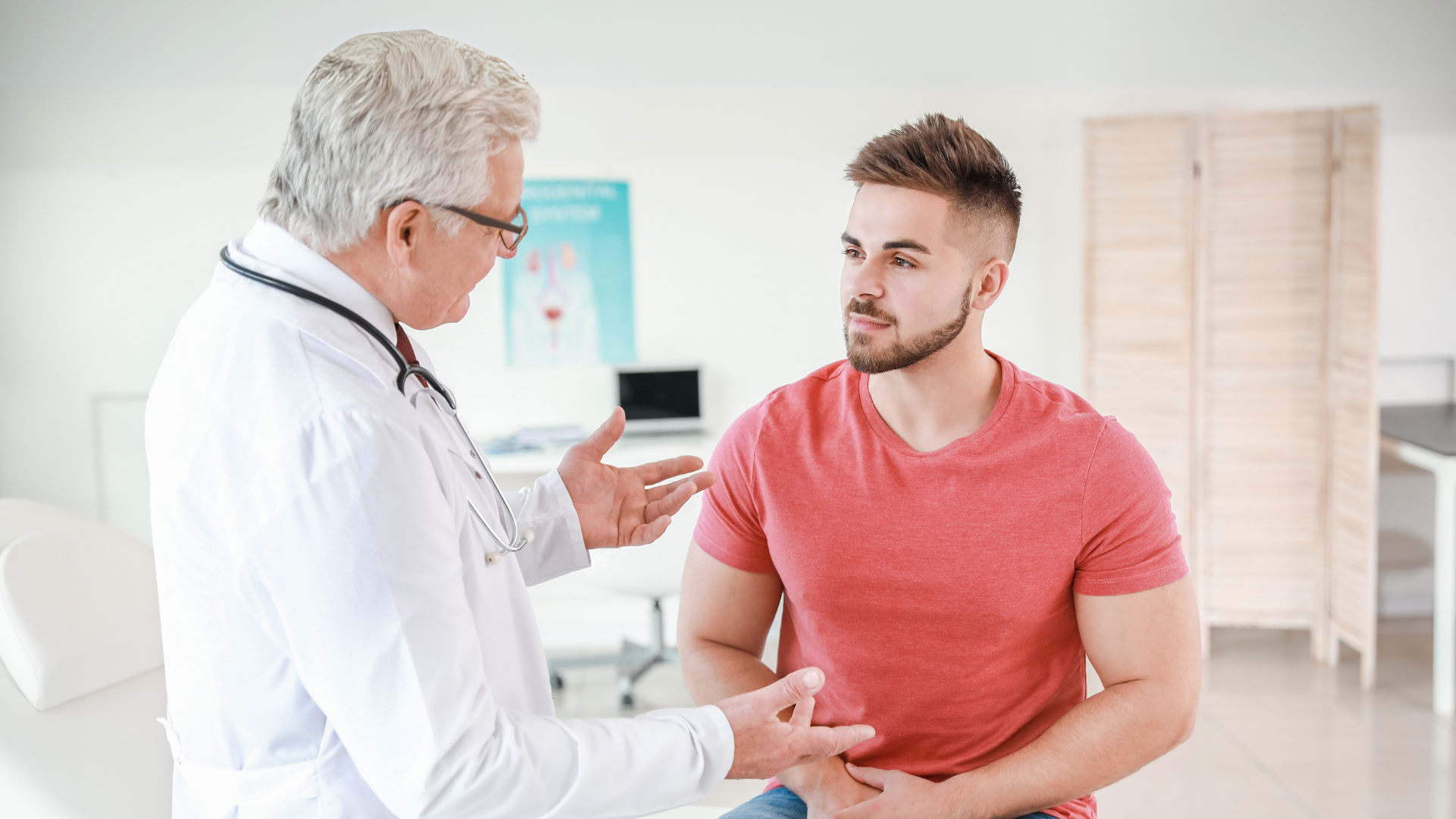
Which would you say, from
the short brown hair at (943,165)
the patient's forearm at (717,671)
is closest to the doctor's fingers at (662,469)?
the patient's forearm at (717,671)

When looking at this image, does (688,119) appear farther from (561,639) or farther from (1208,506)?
(1208,506)

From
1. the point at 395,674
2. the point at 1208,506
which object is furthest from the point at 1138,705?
the point at 1208,506

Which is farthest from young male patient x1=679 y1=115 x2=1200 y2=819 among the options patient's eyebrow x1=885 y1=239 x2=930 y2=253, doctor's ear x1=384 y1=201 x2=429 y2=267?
doctor's ear x1=384 y1=201 x2=429 y2=267

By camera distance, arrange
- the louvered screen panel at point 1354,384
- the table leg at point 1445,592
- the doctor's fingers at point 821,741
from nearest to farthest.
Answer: the doctor's fingers at point 821,741 → the table leg at point 1445,592 → the louvered screen panel at point 1354,384

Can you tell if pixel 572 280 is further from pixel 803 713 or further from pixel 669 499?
pixel 803 713

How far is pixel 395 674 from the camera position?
0.96 m

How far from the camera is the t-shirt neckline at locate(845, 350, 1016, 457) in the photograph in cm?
149

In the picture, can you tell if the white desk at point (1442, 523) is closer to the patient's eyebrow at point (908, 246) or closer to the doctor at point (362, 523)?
the patient's eyebrow at point (908, 246)

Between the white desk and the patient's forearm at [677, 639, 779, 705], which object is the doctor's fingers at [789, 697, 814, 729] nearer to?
the patient's forearm at [677, 639, 779, 705]

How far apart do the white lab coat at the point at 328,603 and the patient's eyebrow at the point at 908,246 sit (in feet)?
2.23

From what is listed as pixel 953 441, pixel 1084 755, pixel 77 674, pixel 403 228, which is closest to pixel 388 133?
pixel 403 228

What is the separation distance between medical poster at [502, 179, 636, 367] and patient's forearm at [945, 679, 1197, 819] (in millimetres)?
2811

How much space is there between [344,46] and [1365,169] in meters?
3.27

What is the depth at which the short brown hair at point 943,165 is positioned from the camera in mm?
1464
